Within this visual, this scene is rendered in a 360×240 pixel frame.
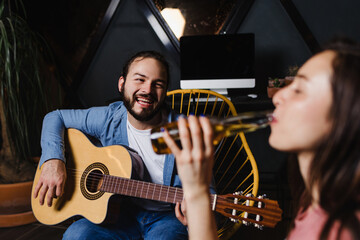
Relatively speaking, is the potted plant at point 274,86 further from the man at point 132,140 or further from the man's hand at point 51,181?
the man's hand at point 51,181

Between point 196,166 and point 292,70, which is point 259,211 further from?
point 292,70

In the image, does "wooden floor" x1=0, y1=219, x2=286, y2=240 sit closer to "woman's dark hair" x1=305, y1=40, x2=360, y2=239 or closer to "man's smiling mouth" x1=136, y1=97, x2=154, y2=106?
"man's smiling mouth" x1=136, y1=97, x2=154, y2=106

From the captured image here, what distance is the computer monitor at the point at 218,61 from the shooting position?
2.37 metres

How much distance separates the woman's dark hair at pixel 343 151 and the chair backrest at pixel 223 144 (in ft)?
2.11

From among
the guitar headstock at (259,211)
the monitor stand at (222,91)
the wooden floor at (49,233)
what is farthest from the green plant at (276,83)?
the guitar headstock at (259,211)

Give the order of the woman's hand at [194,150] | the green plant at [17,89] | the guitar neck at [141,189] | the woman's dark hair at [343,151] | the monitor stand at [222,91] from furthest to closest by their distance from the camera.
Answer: the monitor stand at [222,91], the green plant at [17,89], the guitar neck at [141,189], the woman's hand at [194,150], the woman's dark hair at [343,151]

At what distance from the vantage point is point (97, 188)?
128 centimetres

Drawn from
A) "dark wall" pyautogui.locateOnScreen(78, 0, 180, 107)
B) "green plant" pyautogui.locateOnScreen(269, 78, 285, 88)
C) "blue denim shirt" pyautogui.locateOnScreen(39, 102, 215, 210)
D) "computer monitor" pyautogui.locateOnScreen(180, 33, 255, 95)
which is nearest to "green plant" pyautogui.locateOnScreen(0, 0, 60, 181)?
"blue denim shirt" pyautogui.locateOnScreen(39, 102, 215, 210)

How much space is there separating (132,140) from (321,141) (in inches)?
40.5

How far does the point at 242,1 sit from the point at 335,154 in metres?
2.41

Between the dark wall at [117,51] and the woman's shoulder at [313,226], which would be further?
the dark wall at [117,51]

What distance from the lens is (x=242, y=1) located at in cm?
263

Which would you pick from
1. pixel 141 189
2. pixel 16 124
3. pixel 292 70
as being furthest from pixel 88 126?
pixel 292 70

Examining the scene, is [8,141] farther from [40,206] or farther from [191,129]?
[191,129]
